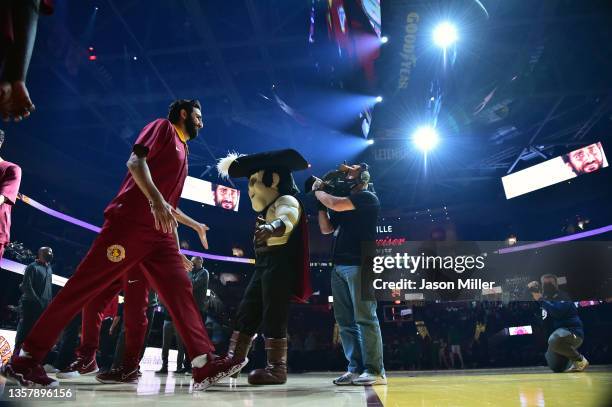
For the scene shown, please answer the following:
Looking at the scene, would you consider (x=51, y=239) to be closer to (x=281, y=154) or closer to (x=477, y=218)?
(x=281, y=154)

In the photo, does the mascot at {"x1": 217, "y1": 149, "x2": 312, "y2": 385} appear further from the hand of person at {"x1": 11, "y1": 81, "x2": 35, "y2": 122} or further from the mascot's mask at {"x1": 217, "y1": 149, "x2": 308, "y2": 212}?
the hand of person at {"x1": 11, "y1": 81, "x2": 35, "y2": 122}

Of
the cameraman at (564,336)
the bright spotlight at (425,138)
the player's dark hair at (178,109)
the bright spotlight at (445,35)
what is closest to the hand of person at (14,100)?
the player's dark hair at (178,109)

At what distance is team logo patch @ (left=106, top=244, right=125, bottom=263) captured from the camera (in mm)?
2248

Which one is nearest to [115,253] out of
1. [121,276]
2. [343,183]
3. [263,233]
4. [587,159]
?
[121,276]

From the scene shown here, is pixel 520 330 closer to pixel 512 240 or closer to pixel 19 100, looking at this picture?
pixel 512 240

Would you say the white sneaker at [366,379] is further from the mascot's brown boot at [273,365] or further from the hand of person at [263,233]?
the hand of person at [263,233]

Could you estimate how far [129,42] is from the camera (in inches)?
386

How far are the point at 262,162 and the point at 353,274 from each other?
1.09 meters

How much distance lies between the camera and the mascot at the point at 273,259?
2873mm

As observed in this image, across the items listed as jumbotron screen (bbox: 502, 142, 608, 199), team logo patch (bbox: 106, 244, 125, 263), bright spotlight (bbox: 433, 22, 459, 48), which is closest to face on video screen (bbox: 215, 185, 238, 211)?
jumbotron screen (bbox: 502, 142, 608, 199)

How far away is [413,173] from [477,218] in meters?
3.97

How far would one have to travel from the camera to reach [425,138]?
41.3 ft

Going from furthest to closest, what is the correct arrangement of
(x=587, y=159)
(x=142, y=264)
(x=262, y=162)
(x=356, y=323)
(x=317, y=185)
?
(x=587, y=159) → (x=317, y=185) → (x=356, y=323) → (x=262, y=162) → (x=142, y=264)

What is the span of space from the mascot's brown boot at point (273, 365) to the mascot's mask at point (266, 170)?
93cm
